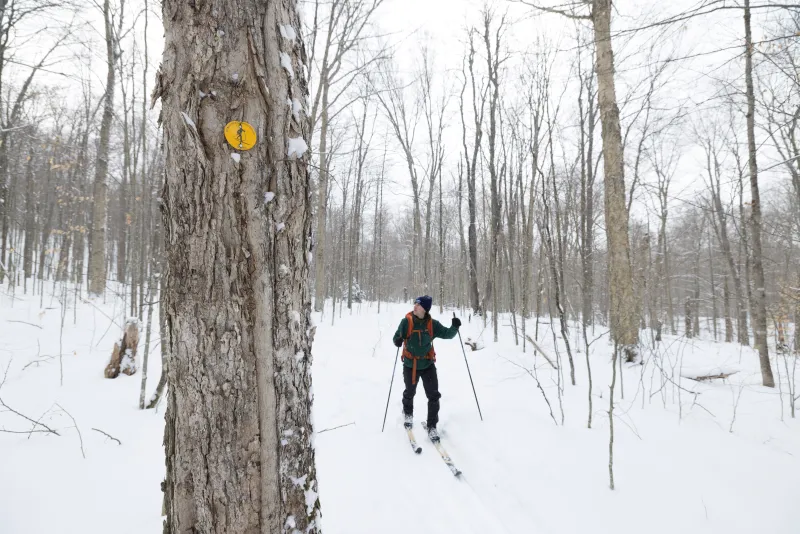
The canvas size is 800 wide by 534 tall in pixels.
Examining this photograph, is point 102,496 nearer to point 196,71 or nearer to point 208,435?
point 208,435

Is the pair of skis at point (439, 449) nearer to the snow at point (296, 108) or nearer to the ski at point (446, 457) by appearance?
the ski at point (446, 457)

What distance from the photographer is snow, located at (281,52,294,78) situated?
1.21m

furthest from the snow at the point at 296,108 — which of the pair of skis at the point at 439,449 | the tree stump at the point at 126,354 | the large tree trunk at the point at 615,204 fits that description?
the large tree trunk at the point at 615,204

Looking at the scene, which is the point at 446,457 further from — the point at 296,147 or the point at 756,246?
the point at 756,246

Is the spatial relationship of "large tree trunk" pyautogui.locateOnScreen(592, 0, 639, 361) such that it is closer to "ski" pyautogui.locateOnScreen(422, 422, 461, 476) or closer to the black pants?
the black pants

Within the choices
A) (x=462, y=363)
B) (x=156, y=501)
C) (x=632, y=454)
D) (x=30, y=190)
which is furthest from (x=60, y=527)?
(x=30, y=190)

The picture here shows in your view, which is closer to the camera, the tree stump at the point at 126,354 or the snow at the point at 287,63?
the snow at the point at 287,63

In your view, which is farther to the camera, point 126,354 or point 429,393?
point 126,354

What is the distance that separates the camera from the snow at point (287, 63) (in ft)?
3.96

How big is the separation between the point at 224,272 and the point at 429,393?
3.51m

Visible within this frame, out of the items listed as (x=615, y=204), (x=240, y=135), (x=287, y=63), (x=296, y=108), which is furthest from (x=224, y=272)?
(x=615, y=204)

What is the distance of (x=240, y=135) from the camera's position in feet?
3.63

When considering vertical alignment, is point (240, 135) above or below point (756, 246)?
below

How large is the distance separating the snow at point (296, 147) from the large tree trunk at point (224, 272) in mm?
42
